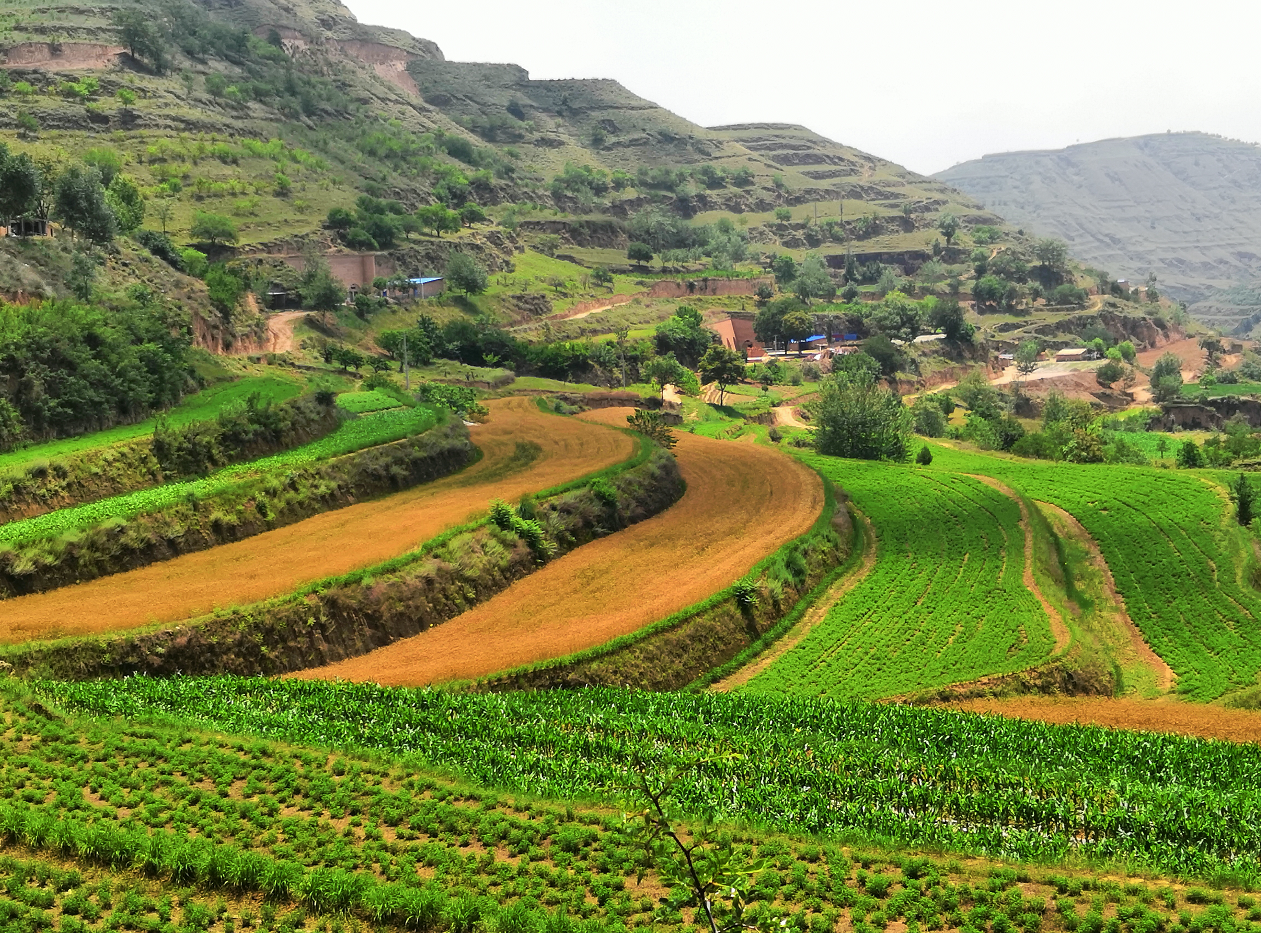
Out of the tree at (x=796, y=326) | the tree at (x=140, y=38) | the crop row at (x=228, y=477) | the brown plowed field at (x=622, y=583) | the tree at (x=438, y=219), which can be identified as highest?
the tree at (x=140, y=38)

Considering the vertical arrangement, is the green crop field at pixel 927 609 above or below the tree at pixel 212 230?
below

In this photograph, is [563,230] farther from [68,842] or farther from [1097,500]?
[68,842]

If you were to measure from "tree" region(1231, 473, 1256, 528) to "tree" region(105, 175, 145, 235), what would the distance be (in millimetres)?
69733

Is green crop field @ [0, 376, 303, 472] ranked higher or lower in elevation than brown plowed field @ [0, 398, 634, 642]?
higher

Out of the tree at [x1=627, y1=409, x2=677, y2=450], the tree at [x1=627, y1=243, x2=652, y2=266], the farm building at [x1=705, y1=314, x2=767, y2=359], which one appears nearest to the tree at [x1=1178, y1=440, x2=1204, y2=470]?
the tree at [x1=627, y1=409, x2=677, y2=450]

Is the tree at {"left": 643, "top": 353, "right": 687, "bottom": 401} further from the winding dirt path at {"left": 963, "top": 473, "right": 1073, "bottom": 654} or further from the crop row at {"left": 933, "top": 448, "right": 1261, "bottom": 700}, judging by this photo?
the winding dirt path at {"left": 963, "top": 473, "right": 1073, "bottom": 654}

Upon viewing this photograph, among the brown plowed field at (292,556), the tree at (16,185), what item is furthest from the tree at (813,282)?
the tree at (16,185)

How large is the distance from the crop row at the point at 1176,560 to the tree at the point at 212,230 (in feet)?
245

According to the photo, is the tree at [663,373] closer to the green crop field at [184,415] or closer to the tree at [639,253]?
the green crop field at [184,415]

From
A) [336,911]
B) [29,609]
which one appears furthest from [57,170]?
[336,911]

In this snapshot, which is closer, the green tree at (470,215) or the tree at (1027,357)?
the tree at (1027,357)

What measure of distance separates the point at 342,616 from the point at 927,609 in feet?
75.6

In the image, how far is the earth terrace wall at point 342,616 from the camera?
29031mm

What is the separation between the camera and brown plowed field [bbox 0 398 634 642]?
31234 mm
